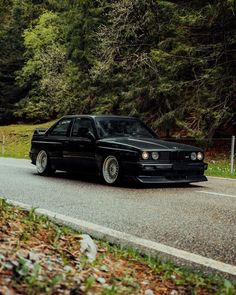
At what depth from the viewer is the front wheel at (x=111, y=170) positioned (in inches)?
370

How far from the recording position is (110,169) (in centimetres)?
965

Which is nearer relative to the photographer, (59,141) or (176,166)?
(176,166)

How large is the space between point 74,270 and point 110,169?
6219mm

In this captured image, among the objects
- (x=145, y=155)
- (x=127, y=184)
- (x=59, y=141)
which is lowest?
(x=127, y=184)

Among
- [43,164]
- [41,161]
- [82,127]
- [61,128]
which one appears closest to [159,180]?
[82,127]

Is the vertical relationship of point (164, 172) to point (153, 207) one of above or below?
above

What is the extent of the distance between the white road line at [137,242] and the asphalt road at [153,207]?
0.12m

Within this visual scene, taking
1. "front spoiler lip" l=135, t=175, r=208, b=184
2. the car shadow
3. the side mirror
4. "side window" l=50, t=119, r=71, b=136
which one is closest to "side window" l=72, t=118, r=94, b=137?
the side mirror

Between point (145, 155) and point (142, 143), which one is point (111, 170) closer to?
point (142, 143)

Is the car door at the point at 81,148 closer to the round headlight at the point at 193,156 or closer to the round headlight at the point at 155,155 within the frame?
the round headlight at the point at 155,155

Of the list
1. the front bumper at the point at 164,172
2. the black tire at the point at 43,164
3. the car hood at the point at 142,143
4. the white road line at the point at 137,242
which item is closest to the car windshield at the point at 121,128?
the car hood at the point at 142,143

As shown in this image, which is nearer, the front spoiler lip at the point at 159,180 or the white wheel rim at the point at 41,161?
the front spoiler lip at the point at 159,180

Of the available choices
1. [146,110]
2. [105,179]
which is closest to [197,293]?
[105,179]

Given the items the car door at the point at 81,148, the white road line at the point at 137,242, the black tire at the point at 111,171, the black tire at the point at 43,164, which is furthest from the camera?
the black tire at the point at 43,164
